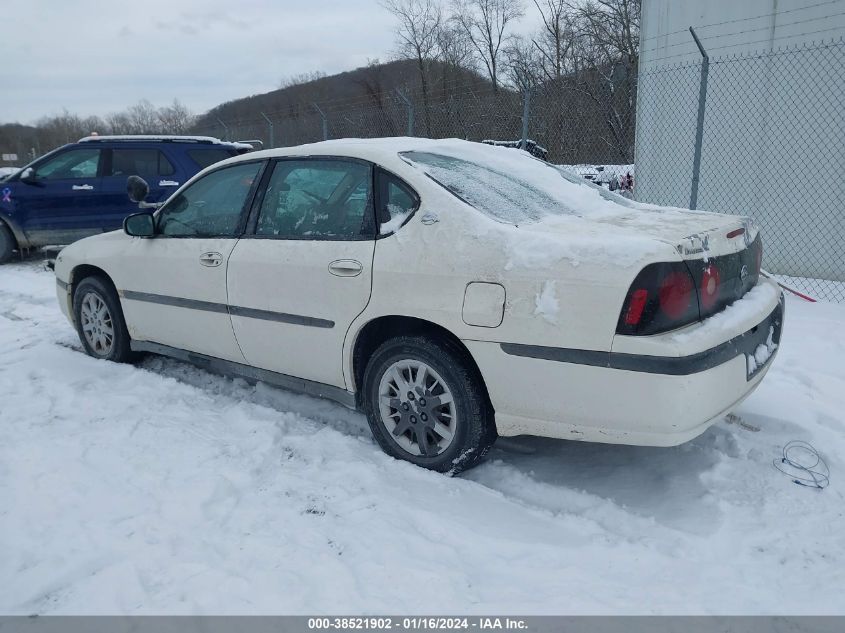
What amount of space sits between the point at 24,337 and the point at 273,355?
329 cm

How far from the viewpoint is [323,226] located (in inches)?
135

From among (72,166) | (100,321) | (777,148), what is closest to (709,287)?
(100,321)

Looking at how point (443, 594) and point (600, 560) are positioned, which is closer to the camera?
point (443, 594)

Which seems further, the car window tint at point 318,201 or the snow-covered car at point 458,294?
the car window tint at point 318,201

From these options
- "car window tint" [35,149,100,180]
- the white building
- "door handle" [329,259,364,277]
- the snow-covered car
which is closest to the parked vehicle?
the white building

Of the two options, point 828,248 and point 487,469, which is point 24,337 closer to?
point 487,469

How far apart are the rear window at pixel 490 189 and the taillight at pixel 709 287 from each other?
782 millimetres

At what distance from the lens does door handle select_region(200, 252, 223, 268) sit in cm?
382

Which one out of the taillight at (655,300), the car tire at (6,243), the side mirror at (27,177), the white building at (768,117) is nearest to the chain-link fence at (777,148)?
the white building at (768,117)

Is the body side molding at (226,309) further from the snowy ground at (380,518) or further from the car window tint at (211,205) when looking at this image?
the snowy ground at (380,518)

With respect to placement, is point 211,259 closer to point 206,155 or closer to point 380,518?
point 380,518

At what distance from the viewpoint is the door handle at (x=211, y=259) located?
3.82 metres

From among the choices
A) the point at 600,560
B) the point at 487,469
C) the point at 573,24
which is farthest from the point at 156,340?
the point at 573,24
